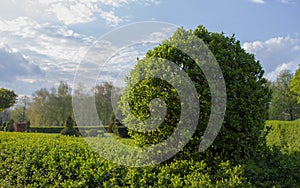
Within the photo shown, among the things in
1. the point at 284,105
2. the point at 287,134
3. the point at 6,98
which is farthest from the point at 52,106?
the point at 284,105

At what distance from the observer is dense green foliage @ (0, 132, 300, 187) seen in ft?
10.8

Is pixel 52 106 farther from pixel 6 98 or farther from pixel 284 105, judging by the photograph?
pixel 284 105

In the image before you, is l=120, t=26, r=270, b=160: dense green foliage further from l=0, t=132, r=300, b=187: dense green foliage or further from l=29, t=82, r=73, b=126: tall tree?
l=29, t=82, r=73, b=126: tall tree

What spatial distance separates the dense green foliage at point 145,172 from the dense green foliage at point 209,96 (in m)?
0.31

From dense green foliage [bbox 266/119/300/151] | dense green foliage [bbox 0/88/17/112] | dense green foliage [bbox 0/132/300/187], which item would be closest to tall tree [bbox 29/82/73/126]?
dense green foliage [bbox 0/88/17/112]

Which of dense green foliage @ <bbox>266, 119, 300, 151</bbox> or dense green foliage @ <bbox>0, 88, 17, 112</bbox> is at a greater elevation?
dense green foliage @ <bbox>0, 88, 17, 112</bbox>

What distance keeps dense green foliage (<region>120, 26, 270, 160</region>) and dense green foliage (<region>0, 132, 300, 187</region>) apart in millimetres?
308

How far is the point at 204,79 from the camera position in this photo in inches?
164

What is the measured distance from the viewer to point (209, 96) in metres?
4.03

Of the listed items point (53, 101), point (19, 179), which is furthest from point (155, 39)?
point (53, 101)

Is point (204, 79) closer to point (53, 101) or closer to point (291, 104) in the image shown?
point (53, 101)

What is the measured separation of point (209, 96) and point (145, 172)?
1.38 meters

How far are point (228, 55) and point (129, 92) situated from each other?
1.65 m

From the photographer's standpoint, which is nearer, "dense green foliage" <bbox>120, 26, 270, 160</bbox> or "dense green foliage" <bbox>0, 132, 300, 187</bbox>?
"dense green foliage" <bbox>0, 132, 300, 187</bbox>
